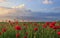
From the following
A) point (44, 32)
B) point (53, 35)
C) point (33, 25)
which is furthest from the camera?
point (33, 25)

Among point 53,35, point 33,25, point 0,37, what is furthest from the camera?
point 33,25

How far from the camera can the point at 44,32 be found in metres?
2.61

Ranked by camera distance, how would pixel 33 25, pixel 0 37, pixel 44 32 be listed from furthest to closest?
pixel 33 25 → pixel 0 37 → pixel 44 32

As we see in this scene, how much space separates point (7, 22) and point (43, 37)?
1.05 meters

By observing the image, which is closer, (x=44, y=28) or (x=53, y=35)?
(x=53, y=35)

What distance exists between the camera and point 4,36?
2.75 m

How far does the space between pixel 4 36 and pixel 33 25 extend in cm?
65

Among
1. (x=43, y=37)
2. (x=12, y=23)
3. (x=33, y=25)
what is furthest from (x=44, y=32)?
(x=12, y=23)

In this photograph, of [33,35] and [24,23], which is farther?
[24,23]

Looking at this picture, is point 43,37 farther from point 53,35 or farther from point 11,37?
point 11,37

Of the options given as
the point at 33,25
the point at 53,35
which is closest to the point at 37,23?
the point at 33,25

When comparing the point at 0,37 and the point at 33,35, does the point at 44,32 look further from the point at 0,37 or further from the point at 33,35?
the point at 0,37

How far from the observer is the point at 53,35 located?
2.41m

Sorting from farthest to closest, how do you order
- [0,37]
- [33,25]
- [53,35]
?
[33,25] → [0,37] → [53,35]
